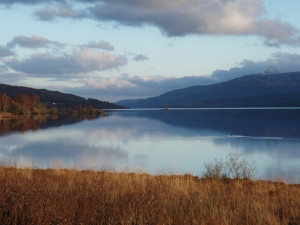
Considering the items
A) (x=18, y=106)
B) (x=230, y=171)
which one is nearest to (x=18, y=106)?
(x=18, y=106)

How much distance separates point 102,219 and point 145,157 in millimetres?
26859

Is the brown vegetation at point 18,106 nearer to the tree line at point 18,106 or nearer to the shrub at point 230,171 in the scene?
the tree line at point 18,106

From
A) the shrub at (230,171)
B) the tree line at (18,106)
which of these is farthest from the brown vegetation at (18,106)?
the shrub at (230,171)

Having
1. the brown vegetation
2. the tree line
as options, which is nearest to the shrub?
the brown vegetation

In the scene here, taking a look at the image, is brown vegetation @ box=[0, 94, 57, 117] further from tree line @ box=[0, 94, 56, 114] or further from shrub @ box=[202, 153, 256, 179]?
shrub @ box=[202, 153, 256, 179]

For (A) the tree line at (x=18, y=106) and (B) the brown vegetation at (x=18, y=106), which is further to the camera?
(A) the tree line at (x=18, y=106)

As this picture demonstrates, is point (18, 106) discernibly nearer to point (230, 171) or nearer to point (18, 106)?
point (18, 106)

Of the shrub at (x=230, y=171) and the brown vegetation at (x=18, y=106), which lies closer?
the shrub at (x=230, y=171)

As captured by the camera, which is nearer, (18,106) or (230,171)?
(230,171)

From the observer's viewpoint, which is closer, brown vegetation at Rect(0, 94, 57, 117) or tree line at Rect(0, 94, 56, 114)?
brown vegetation at Rect(0, 94, 57, 117)

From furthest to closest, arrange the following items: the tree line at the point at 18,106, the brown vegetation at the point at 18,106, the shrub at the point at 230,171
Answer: the tree line at the point at 18,106 < the brown vegetation at the point at 18,106 < the shrub at the point at 230,171

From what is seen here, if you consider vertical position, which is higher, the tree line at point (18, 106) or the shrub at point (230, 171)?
the tree line at point (18, 106)

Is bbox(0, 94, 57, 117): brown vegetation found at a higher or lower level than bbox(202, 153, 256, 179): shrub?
higher

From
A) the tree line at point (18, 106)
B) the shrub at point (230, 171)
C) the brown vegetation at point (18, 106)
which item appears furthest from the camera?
the tree line at point (18, 106)
